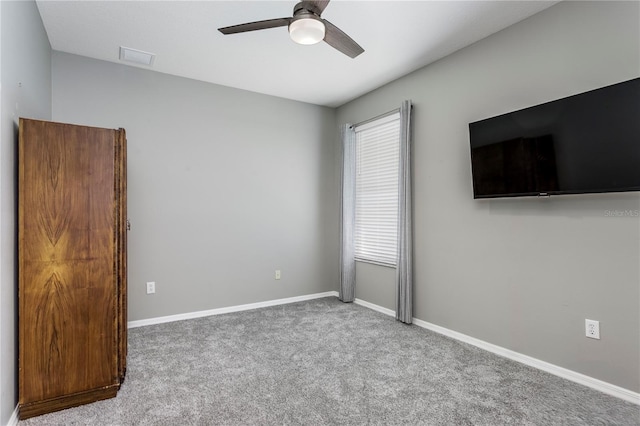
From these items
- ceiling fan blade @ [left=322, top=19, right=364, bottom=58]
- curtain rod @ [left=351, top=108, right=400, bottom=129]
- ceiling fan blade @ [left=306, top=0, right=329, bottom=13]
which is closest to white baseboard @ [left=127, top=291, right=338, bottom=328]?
curtain rod @ [left=351, top=108, right=400, bottom=129]

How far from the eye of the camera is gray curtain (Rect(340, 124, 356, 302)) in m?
4.49

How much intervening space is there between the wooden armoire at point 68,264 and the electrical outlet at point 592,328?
316 cm

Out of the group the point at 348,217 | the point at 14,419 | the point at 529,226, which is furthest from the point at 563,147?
the point at 14,419

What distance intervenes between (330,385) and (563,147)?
2295mm

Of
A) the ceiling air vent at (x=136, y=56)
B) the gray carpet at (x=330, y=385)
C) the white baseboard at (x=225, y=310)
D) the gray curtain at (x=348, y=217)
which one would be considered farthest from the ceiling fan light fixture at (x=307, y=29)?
the white baseboard at (x=225, y=310)

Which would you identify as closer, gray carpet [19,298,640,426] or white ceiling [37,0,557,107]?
gray carpet [19,298,640,426]

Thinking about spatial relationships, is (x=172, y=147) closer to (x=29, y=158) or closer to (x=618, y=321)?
(x=29, y=158)

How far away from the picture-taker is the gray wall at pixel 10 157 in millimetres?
1765

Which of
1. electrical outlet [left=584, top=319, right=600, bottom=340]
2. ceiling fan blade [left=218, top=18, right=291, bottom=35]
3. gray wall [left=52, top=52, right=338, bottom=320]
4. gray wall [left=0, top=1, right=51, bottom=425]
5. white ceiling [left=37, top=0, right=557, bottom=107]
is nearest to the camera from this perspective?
gray wall [left=0, top=1, right=51, bottom=425]

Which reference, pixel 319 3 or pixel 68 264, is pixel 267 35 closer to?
pixel 319 3

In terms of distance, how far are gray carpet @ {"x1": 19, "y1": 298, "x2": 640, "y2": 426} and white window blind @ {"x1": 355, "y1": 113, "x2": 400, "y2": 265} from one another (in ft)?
3.70

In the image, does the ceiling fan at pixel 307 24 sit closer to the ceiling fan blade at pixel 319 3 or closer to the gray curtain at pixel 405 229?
the ceiling fan blade at pixel 319 3

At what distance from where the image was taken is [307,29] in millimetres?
1968

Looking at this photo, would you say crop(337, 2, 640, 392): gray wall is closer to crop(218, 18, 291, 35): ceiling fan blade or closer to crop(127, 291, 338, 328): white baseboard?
crop(127, 291, 338, 328): white baseboard
